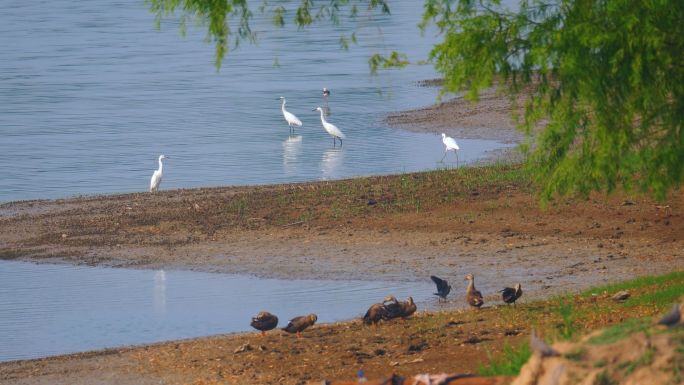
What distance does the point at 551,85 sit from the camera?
1325 cm

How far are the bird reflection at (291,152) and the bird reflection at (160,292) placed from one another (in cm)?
978

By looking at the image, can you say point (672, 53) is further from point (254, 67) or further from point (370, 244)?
point (254, 67)

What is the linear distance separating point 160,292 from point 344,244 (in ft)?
10.7

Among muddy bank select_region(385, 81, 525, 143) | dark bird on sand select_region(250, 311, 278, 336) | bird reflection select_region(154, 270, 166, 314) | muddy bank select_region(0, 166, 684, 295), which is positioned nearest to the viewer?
dark bird on sand select_region(250, 311, 278, 336)

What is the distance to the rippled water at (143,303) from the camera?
16500 mm

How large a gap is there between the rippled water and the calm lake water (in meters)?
3.96

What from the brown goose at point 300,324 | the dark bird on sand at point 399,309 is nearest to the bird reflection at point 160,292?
the brown goose at point 300,324

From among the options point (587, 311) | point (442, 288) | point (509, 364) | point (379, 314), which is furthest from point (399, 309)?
point (509, 364)

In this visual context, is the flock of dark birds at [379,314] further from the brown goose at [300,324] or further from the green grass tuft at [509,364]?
the green grass tuft at [509,364]

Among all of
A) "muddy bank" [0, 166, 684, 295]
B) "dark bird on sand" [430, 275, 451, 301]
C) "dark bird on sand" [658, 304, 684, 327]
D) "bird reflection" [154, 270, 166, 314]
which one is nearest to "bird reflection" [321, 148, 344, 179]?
"muddy bank" [0, 166, 684, 295]

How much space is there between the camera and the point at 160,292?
18.8 metres

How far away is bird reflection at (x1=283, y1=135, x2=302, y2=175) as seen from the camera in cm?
3046

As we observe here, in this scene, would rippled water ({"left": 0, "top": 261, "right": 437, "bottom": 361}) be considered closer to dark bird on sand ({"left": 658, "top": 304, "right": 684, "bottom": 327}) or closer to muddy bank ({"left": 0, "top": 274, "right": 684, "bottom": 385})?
muddy bank ({"left": 0, "top": 274, "right": 684, "bottom": 385})

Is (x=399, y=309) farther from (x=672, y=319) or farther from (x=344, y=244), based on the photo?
(x=672, y=319)
